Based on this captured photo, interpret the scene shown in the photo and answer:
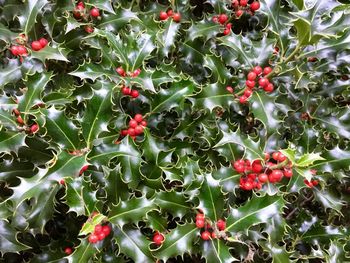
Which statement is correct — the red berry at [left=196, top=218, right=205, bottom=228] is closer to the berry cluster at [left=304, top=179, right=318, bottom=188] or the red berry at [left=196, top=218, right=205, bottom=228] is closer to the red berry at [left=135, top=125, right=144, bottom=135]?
the red berry at [left=135, top=125, right=144, bottom=135]

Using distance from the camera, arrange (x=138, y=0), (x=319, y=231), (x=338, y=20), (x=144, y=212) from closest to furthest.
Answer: (x=144, y=212)
(x=338, y=20)
(x=319, y=231)
(x=138, y=0)

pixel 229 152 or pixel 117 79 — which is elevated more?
pixel 117 79

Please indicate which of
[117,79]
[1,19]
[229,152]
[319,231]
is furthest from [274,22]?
[1,19]

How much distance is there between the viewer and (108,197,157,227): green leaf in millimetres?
1486

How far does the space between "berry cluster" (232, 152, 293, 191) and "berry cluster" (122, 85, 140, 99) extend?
1.79 ft

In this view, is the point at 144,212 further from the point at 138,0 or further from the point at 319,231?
the point at 138,0

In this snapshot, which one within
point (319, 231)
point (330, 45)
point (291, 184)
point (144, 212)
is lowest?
A: point (319, 231)

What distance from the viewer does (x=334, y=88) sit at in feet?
6.91

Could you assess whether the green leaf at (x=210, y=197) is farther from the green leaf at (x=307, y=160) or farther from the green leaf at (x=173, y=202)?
the green leaf at (x=307, y=160)

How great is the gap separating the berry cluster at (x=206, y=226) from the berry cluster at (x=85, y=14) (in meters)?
1.07

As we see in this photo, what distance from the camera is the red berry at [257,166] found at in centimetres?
165

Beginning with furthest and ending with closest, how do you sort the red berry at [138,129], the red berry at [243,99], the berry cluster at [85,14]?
1. the berry cluster at [85,14]
2. the red berry at [243,99]
3. the red berry at [138,129]

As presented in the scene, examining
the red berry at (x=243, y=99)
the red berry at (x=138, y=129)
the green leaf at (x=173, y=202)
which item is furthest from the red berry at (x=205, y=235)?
the red berry at (x=243, y=99)

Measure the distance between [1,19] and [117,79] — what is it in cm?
74
